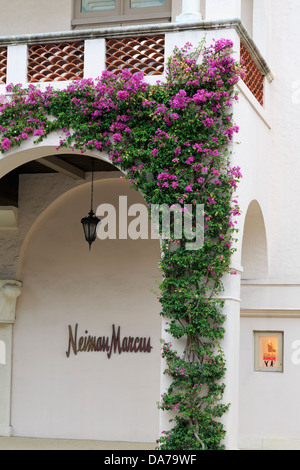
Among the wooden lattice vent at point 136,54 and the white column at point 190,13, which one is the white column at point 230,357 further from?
the white column at point 190,13

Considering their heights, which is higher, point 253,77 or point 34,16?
point 34,16

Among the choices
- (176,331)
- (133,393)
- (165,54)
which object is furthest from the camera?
(133,393)

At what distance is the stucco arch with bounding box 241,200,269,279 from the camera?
1059 cm

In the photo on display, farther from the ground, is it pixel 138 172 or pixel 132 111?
pixel 132 111

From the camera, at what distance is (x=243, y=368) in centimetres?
1060

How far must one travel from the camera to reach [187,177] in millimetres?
8625

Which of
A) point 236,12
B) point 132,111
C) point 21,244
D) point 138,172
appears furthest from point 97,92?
point 21,244

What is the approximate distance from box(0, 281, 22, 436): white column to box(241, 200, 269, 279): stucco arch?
3.74m

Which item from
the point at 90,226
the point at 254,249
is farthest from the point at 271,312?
the point at 90,226

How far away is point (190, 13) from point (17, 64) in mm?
2211

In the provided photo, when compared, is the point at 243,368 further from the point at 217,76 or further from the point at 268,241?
the point at 217,76

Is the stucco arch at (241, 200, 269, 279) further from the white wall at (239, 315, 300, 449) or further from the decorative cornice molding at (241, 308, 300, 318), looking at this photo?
the white wall at (239, 315, 300, 449)

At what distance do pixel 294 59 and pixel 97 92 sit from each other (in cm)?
334

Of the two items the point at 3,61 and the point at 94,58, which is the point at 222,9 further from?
the point at 3,61
